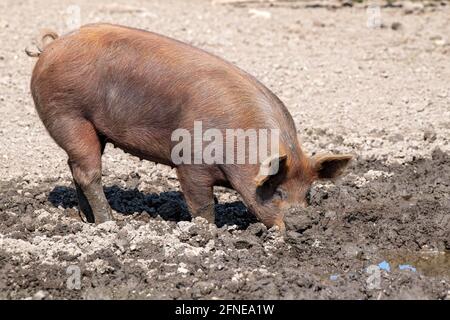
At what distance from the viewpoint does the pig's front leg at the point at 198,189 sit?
649 cm

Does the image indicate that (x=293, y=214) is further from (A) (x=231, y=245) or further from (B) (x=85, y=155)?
(B) (x=85, y=155)

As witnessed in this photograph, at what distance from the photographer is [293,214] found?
253 inches

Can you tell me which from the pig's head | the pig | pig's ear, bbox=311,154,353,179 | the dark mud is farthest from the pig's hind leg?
pig's ear, bbox=311,154,353,179

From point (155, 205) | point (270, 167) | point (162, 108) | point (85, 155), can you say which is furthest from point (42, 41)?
point (270, 167)

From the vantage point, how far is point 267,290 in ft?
18.2

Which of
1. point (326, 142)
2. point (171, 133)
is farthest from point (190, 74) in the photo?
point (326, 142)

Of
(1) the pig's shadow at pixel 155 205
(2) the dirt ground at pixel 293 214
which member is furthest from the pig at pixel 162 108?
(1) the pig's shadow at pixel 155 205

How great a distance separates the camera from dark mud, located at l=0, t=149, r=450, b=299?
564 cm

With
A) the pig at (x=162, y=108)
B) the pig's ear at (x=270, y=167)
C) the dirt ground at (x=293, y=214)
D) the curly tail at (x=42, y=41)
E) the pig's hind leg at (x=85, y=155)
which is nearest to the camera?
the dirt ground at (x=293, y=214)

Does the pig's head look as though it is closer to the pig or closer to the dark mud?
the pig

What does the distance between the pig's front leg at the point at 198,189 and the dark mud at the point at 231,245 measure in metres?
0.10

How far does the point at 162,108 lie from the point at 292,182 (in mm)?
1045

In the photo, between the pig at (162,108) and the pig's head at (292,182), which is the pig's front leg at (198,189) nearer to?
the pig at (162,108)

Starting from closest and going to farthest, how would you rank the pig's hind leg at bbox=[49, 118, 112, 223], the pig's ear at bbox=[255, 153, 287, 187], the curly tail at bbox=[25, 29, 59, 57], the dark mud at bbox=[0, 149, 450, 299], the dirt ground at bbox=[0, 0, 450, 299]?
the dark mud at bbox=[0, 149, 450, 299] < the dirt ground at bbox=[0, 0, 450, 299] < the pig's ear at bbox=[255, 153, 287, 187] < the pig's hind leg at bbox=[49, 118, 112, 223] < the curly tail at bbox=[25, 29, 59, 57]
